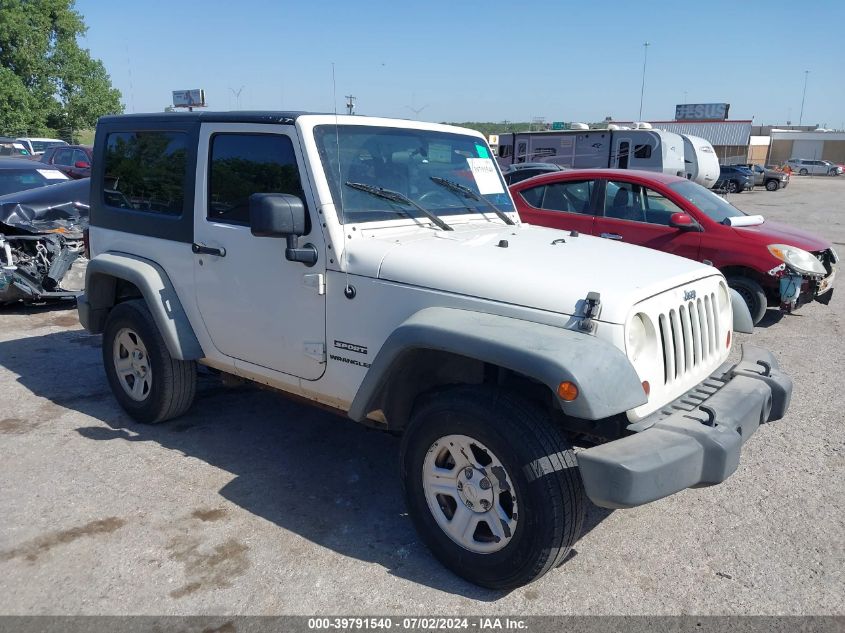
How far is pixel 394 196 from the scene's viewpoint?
12.2 feet

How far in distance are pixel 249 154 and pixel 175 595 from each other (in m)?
2.34

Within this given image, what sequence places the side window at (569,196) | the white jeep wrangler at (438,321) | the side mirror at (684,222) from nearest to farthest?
the white jeep wrangler at (438,321), the side mirror at (684,222), the side window at (569,196)

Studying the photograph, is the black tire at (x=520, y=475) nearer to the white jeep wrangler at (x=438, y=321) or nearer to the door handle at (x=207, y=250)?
the white jeep wrangler at (x=438, y=321)

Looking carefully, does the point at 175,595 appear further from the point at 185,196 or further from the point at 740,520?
the point at 740,520

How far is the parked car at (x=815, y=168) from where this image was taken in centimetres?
5284

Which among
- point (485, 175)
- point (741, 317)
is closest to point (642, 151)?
point (485, 175)

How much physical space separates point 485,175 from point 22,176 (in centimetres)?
905

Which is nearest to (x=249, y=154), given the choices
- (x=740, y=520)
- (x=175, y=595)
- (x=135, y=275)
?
(x=135, y=275)

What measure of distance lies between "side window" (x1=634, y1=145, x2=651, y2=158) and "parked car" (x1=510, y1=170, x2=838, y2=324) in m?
13.1

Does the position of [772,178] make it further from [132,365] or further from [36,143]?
[132,365]

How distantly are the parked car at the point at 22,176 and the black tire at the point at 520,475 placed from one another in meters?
9.76

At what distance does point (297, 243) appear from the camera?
11.5 feet

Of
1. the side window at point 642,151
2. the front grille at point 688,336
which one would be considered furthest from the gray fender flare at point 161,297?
the side window at point 642,151

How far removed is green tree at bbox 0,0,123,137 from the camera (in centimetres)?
4131
